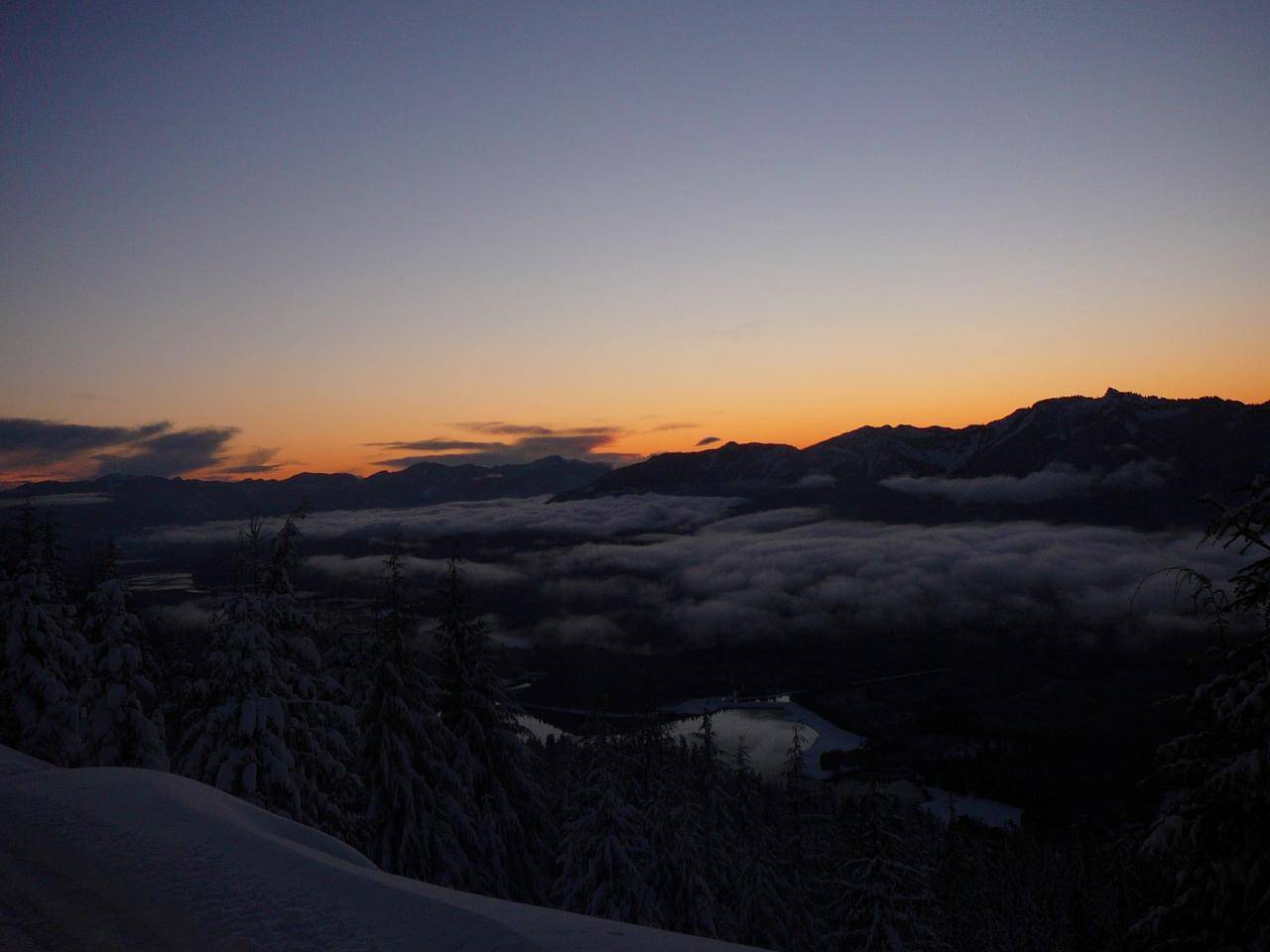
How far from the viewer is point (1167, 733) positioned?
512ft

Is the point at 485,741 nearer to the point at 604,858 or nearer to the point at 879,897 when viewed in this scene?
the point at 604,858

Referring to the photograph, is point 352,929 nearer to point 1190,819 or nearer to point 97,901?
point 97,901

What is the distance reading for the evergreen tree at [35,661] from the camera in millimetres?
19516

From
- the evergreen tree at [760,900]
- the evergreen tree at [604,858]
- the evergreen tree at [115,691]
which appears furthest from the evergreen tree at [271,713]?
the evergreen tree at [760,900]

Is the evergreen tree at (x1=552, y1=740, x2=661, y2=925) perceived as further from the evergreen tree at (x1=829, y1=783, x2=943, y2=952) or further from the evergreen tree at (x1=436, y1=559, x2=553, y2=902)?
the evergreen tree at (x1=829, y1=783, x2=943, y2=952)

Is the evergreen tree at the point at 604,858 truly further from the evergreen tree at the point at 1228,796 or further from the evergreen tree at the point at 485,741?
the evergreen tree at the point at 1228,796

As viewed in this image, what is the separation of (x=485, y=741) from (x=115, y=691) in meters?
10.3

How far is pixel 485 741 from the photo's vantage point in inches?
890

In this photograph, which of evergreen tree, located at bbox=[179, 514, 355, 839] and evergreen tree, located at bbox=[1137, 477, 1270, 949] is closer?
evergreen tree, located at bbox=[1137, 477, 1270, 949]

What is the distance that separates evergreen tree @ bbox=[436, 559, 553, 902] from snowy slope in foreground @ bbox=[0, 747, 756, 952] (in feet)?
48.6

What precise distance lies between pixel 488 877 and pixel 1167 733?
18676 centimetres

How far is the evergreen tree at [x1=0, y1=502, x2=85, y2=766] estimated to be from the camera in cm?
1952

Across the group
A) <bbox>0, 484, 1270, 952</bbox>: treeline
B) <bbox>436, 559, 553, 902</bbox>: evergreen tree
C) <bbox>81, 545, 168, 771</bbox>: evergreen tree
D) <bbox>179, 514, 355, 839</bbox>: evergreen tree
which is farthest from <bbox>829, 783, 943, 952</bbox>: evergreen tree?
<bbox>81, 545, 168, 771</bbox>: evergreen tree

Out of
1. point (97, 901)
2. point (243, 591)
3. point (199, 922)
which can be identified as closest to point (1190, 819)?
point (199, 922)
